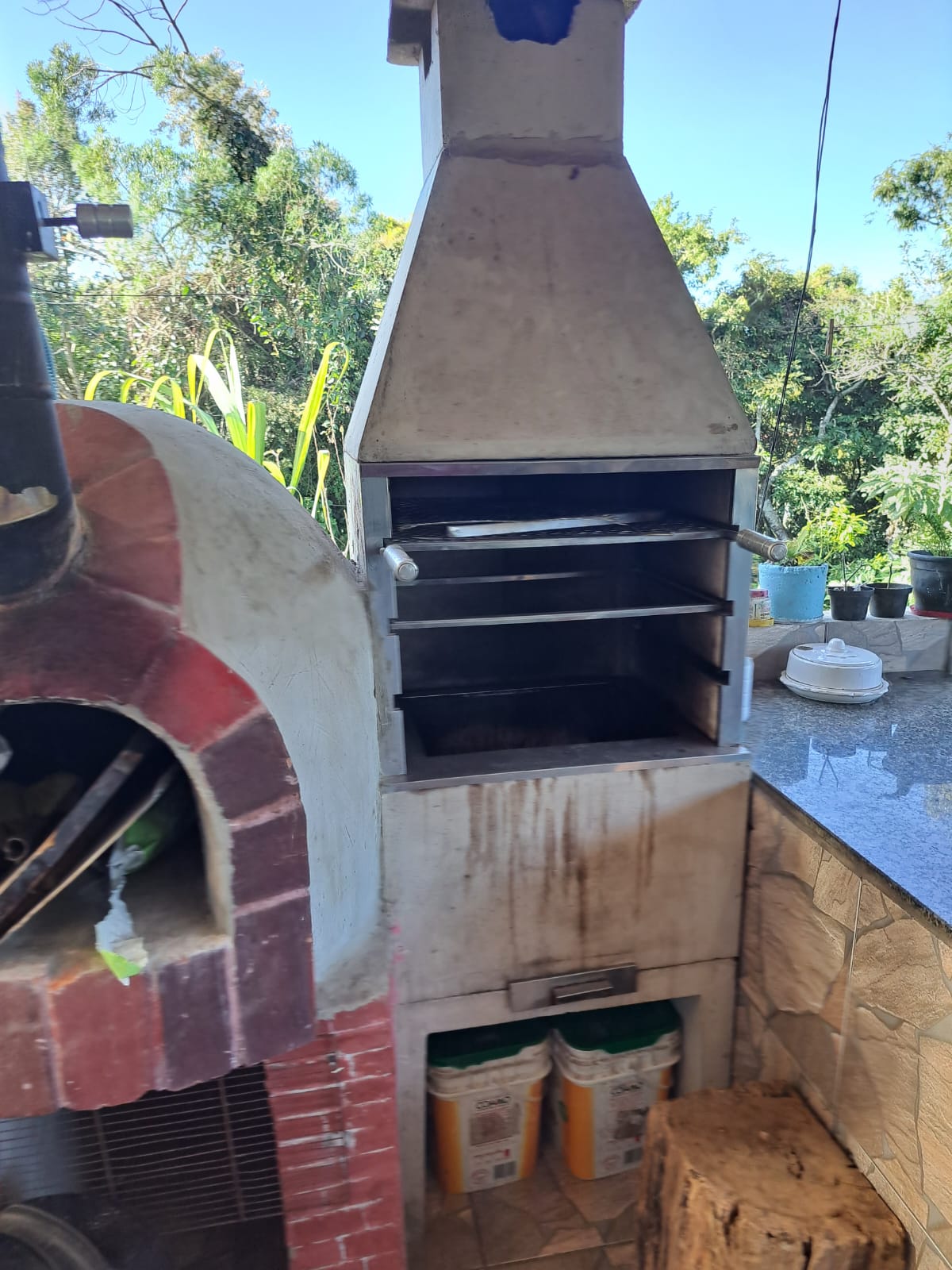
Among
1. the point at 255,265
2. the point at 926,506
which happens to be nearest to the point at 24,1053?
the point at 926,506

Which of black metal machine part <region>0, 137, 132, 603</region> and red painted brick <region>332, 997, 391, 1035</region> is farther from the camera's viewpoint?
red painted brick <region>332, 997, 391, 1035</region>

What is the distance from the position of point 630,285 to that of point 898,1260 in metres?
2.11

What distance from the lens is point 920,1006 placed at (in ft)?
4.52

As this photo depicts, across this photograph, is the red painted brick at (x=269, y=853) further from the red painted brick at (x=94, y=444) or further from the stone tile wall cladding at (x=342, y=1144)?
the red painted brick at (x=94, y=444)

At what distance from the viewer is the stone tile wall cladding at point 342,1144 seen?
1.48 m

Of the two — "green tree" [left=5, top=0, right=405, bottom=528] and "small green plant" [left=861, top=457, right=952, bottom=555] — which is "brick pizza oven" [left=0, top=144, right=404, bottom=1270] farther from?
"green tree" [left=5, top=0, right=405, bottom=528]

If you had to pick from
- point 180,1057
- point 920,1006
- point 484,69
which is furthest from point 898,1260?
point 484,69

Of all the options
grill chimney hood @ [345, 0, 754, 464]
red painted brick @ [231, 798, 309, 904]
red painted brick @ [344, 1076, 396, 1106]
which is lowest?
red painted brick @ [344, 1076, 396, 1106]

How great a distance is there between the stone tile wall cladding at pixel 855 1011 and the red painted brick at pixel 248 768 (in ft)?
3.86

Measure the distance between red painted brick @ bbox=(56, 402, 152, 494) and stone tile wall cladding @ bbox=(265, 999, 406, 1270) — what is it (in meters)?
1.10

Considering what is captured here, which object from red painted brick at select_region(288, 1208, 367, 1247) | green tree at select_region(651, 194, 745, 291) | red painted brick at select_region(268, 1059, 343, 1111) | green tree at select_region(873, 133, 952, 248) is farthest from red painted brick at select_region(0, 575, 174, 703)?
green tree at select_region(651, 194, 745, 291)

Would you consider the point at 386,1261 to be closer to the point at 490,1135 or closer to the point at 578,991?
the point at 490,1135

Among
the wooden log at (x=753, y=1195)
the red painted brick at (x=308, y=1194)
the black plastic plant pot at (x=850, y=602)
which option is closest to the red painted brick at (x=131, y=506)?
the red painted brick at (x=308, y=1194)

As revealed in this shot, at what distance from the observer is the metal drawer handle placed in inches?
78.4
